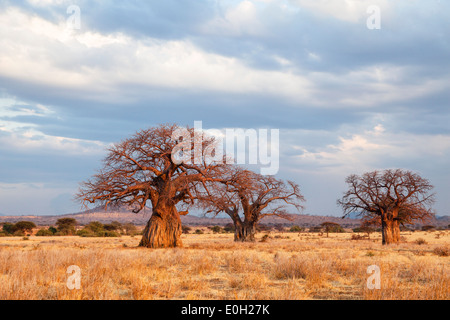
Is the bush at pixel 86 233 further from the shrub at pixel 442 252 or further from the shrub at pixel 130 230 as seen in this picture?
the shrub at pixel 442 252

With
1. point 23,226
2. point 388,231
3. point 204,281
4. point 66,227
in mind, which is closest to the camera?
point 204,281

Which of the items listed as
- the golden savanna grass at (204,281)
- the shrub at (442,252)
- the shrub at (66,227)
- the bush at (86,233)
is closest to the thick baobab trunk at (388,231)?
the shrub at (442,252)

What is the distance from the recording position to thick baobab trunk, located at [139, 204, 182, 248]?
24.3 meters

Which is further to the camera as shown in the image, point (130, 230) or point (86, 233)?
point (130, 230)

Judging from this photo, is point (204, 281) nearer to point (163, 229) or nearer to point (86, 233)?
point (163, 229)

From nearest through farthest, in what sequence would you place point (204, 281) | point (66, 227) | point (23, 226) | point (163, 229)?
point (204, 281) < point (163, 229) < point (66, 227) < point (23, 226)

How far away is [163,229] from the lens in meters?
24.7

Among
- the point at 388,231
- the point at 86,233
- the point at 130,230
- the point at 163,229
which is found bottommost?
the point at 130,230

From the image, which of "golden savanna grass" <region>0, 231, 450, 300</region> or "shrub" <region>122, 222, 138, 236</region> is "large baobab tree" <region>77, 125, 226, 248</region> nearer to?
"golden savanna grass" <region>0, 231, 450, 300</region>

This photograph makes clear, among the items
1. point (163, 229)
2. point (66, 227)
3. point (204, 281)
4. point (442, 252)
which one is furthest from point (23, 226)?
point (204, 281)

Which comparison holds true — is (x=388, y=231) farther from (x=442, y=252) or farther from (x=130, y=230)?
(x=130, y=230)

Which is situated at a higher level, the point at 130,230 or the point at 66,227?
the point at 66,227
